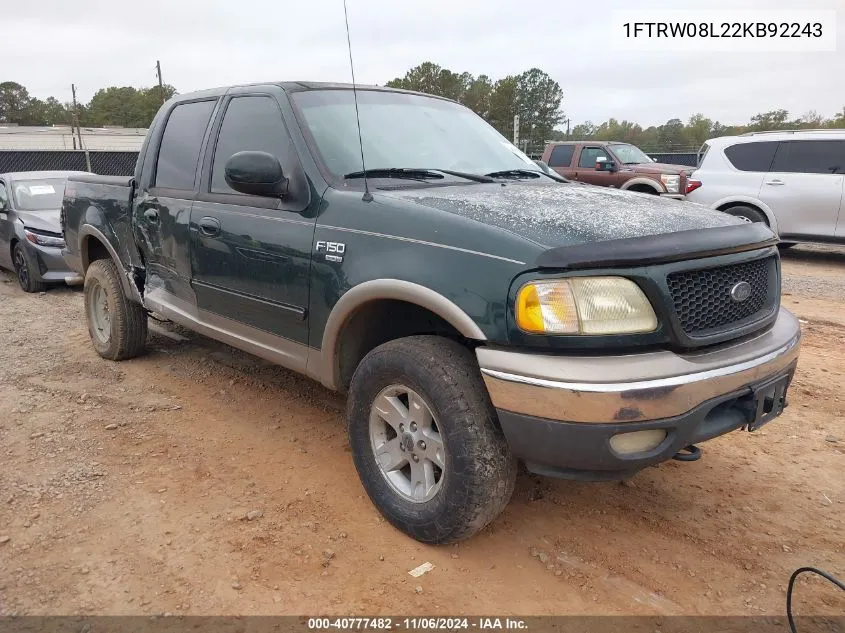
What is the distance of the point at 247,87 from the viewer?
3.76 metres

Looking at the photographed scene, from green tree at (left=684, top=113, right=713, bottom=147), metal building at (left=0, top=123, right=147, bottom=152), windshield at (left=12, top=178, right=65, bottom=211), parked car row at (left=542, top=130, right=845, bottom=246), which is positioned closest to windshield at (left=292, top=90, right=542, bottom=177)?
parked car row at (left=542, top=130, right=845, bottom=246)

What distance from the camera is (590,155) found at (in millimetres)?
13359

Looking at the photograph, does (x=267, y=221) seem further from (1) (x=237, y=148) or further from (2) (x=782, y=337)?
(2) (x=782, y=337)

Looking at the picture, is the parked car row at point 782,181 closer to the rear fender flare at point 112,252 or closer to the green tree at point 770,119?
the rear fender flare at point 112,252

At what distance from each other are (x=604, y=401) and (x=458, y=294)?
65 centimetres

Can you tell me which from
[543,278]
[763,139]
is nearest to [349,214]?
[543,278]

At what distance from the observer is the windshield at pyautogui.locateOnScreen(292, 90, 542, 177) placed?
10.8ft

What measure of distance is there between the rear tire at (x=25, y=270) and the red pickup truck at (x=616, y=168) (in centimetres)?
820

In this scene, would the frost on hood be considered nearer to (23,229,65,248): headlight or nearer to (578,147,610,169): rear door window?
(23,229,65,248): headlight

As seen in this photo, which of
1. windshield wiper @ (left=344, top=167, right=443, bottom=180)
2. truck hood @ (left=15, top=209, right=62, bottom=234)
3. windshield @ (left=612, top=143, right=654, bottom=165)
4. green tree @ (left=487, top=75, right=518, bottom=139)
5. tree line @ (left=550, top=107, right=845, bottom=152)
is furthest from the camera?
green tree @ (left=487, top=75, right=518, bottom=139)

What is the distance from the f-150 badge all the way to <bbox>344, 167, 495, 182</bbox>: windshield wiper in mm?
394

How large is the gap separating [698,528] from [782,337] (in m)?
0.94

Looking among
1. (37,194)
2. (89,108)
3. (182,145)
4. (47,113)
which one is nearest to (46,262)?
(37,194)

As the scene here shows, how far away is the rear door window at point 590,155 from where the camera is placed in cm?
1324
